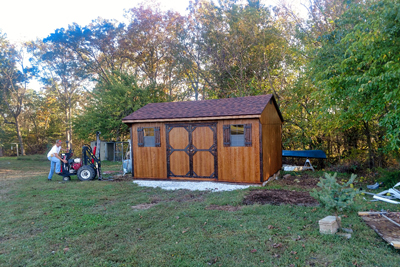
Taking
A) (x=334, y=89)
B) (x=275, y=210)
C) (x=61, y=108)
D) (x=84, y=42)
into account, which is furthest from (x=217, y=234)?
(x=61, y=108)

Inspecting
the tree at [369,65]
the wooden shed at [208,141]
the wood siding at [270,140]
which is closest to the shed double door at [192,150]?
the wooden shed at [208,141]

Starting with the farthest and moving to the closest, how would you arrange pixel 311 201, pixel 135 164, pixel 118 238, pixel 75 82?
pixel 75 82, pixel 135 164, pixel 311 201, pixel 118 238

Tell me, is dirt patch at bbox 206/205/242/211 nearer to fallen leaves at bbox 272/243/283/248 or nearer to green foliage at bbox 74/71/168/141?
fallen leaves at bbox 272/243/283/248

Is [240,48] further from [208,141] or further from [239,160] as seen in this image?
[239,160]

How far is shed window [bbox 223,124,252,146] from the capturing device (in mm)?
8609

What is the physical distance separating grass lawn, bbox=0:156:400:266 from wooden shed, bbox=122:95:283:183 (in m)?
2.18

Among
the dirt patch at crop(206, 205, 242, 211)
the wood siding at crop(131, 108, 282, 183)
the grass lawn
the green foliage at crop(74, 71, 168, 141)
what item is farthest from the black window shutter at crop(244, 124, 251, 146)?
the green foliage at crop(74, 71, 168, 141)

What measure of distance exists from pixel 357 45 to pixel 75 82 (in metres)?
28.4

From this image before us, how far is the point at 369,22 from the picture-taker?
7.23m

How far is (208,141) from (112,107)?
39.5 ft

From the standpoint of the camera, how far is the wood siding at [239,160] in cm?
854

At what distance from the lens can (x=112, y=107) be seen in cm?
1920

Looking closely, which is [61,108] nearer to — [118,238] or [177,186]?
[177,186]

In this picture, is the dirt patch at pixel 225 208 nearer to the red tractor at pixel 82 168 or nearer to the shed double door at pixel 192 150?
the shed double door at pixel 192 150
